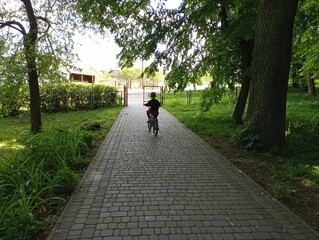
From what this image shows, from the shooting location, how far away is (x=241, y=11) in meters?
10.6

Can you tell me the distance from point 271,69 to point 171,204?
4.49 metres

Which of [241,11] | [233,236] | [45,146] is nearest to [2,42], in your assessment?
[45,146]

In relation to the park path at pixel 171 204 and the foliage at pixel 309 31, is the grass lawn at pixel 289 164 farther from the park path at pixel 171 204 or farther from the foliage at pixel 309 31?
the foliage at pixel 309 31

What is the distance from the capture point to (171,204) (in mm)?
4414

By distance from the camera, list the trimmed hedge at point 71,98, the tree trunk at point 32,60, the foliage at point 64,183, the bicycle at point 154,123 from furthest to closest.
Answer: the trimmed hedge at point 71,98, the tree trunk at point 32,60, the bicycle at point 154,123, the foliage at point 64,183

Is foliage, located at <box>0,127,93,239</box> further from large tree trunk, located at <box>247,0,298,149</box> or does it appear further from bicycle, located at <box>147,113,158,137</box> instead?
large tree trunk, located at <box>247,0,298,149</box>

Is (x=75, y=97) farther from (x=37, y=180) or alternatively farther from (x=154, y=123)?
(x=37, y=180)

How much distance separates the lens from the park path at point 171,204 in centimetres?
361

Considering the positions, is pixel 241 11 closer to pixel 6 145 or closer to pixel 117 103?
pixel 6 145

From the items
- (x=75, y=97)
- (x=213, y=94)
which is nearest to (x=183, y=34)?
(x=213, y=94)

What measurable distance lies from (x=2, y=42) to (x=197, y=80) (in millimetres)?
8081

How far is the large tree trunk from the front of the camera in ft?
22.8

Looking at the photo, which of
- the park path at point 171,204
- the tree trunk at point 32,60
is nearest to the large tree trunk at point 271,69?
the park path at point 171,204

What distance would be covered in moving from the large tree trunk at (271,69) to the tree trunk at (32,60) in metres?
7.90
